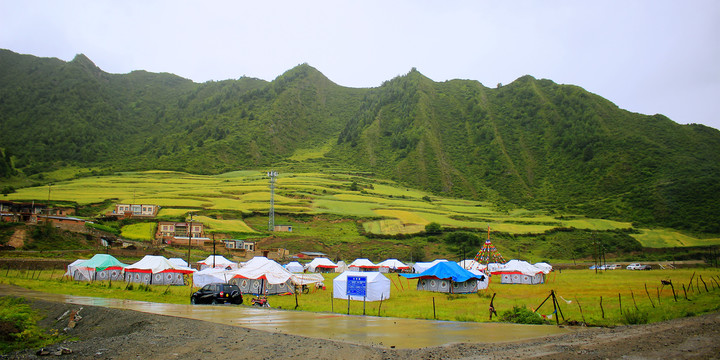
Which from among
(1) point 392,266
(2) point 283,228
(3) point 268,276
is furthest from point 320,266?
(3) point 268,276

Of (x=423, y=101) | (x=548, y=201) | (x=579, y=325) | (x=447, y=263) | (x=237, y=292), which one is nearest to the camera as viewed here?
(x=579, y=325)

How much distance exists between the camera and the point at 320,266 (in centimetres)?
→ 5650

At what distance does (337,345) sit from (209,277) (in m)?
26.5

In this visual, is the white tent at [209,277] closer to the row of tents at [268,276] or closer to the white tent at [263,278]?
the row of tents at [268,276]

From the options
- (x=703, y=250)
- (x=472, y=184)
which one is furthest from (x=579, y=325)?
(x=472, y=184)

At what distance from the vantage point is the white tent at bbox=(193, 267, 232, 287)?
34.2m

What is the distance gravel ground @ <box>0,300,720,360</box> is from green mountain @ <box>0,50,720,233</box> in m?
86.9

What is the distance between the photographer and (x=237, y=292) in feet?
84.4

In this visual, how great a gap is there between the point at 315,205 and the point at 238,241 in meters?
27.0

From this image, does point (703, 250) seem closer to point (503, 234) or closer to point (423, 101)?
point (503, 234)

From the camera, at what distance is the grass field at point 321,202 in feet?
259

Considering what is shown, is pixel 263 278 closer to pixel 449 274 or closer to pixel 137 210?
pixel 449 274

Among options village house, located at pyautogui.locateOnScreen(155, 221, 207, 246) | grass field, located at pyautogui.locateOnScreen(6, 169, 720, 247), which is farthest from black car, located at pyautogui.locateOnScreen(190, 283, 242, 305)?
grass field, located at pyautogui.locateOnScreen(6, 169, 720, 247)

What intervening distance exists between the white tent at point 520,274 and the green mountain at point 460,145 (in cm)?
5897
